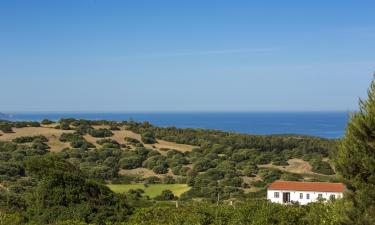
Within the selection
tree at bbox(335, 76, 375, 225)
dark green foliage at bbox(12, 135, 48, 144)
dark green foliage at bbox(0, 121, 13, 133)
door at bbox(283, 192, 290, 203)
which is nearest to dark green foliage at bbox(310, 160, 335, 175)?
door at bbox(283, 192, 290, 203)

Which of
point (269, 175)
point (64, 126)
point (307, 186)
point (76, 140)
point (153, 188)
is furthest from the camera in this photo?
point (64, 126)

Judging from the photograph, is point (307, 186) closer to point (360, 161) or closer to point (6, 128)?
point (360, 161)

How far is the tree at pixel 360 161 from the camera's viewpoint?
1538 centimetres

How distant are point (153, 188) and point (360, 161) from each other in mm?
38243

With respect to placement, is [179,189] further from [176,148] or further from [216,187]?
[176,148]

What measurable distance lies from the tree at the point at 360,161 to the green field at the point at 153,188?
33641mm

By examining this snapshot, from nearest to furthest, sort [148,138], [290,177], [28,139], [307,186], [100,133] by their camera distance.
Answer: [307,186] → [290,177] → [28,139] → [100,133] → [148,138]

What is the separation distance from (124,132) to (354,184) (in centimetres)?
6642

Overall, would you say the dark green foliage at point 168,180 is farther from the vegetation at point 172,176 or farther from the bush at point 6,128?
the bush at point 6,128

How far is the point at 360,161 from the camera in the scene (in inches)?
618

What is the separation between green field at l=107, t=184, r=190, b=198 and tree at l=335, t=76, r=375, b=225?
33641mm

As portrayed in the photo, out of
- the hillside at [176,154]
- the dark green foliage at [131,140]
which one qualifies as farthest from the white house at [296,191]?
the dark green foliage at [131,140]

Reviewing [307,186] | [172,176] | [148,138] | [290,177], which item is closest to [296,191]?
[307,186]

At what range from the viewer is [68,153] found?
64.1 m
